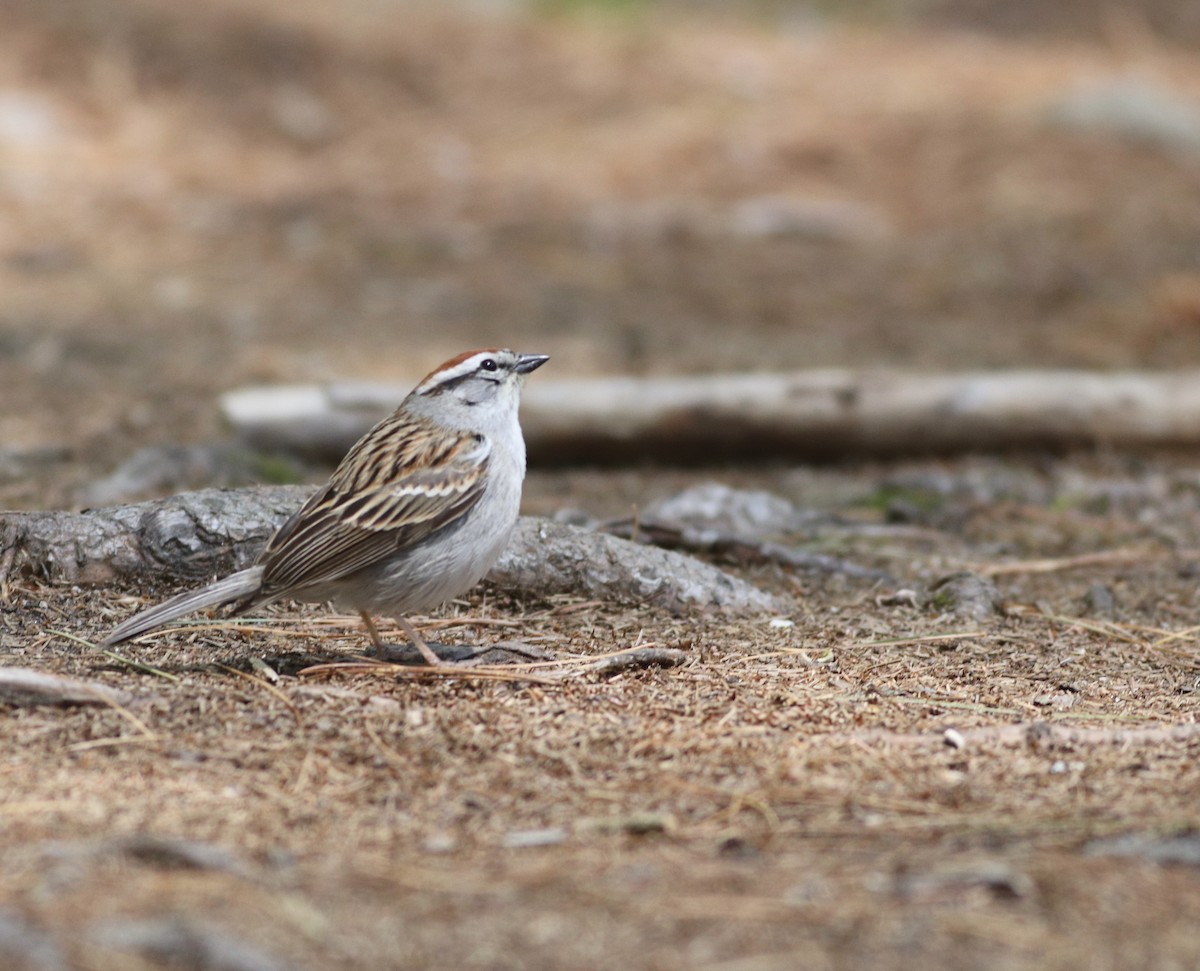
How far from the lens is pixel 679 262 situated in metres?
11.9

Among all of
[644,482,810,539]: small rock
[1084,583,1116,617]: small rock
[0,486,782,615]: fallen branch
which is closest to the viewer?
[0,486,782,615]: fallen branch

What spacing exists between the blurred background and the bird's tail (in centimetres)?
247

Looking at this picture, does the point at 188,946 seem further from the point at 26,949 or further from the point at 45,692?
the point at 45,692

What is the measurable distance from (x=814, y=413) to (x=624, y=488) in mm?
1160

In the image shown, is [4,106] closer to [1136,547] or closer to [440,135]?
[440,135]

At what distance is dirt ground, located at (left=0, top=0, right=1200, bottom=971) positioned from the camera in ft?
9.62

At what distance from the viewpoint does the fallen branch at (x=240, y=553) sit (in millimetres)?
4980

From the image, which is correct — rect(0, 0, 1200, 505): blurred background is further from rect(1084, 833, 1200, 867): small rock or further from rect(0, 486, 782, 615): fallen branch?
rect(1084, 833, 1200, 867): small rock

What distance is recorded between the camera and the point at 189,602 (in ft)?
14.2

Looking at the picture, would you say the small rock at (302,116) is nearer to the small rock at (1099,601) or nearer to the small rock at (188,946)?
the small rock at (1099,601)

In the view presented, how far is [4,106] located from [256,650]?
10.5 meters

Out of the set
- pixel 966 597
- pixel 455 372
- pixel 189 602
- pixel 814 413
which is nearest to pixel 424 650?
pixel 189 602

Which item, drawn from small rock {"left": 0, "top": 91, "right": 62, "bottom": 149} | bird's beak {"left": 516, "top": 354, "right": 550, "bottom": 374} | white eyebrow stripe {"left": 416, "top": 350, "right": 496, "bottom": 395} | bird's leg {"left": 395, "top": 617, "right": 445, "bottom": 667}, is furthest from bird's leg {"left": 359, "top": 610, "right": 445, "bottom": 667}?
small rock {"left": 0, "top": 91, "right": 62, "bottom": 149}

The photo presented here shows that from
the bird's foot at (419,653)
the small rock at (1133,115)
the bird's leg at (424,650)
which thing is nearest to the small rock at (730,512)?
the bird's foot at (419,653)
